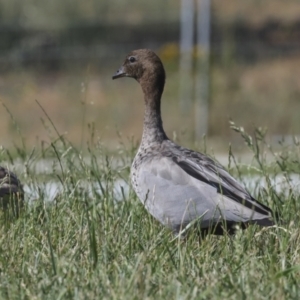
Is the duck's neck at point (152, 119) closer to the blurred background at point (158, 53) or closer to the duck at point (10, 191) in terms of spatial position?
the duck at point (10, 191)

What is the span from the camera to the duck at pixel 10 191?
19.3ft

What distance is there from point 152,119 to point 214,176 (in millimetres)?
902

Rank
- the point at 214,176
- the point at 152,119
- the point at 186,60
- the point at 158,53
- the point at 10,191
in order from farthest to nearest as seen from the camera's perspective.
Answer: the point at 158,53 → the point at 186,60 → the point at 152,119 → the point at 10,191 → the point at 214,176

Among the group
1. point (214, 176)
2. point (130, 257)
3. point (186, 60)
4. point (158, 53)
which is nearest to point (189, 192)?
point (214, 176)

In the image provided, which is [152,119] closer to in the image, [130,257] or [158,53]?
[130,257]

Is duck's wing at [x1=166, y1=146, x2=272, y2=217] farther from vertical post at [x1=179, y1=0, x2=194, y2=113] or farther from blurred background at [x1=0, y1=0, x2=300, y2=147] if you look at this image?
vertical post at [x1=179, y1=0, x2=194, y2=113]

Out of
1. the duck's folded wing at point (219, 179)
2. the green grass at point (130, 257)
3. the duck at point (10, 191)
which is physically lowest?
the green grass at point (130, 257)

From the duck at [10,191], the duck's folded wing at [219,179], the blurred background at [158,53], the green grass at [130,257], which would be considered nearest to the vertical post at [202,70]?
the blurred background at [158,53]

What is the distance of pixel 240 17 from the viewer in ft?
56.2

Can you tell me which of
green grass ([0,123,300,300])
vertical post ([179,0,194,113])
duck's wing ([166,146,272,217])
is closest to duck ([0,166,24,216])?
green grass ([0,123,300,300])

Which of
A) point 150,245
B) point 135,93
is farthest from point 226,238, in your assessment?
point 135,93

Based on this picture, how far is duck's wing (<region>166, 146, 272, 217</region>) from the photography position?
522 centimetres

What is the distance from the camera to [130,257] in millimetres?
4730

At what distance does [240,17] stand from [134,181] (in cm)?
1177
